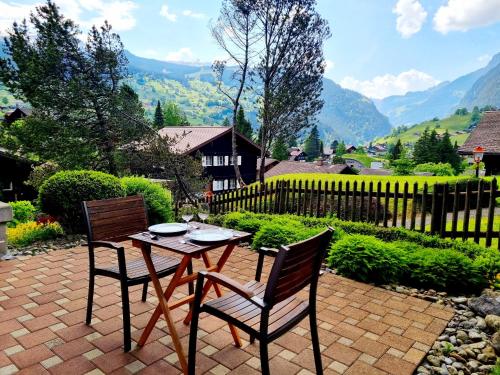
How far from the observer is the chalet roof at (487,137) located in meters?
19.5

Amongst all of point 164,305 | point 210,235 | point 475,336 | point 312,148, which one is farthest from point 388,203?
point 312,148

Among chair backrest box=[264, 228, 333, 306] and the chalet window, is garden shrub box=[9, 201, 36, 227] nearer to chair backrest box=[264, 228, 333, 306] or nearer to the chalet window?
chair backrest box=[264, 228, 333, 306]

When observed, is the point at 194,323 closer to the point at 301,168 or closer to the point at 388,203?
the point at 388,203

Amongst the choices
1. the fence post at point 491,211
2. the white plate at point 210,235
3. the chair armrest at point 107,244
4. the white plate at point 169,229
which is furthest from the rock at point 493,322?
the chair armrest at point 107,244

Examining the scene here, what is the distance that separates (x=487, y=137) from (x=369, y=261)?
21407 millimetres

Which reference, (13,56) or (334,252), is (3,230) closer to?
(334,252)

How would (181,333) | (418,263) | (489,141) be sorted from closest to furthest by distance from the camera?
(181,333) < (418,263) < (489,141)

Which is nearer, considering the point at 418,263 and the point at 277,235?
the point at 418,263

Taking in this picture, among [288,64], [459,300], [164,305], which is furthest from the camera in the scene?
[288,64]

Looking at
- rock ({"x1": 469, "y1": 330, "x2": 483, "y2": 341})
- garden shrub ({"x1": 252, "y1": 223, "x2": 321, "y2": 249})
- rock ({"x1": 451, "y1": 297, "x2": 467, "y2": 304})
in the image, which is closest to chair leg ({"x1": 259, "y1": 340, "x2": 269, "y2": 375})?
rock ({"x1": 469, "y1": 330, "x2": 483, "y2": 341})

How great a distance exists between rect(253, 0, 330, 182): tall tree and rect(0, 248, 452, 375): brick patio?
52.6ft

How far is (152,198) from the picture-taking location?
7.17 meters

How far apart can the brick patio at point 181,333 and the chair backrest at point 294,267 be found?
83 cm

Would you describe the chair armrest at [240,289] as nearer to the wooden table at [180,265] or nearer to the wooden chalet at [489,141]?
the wooden table at [180,265]
